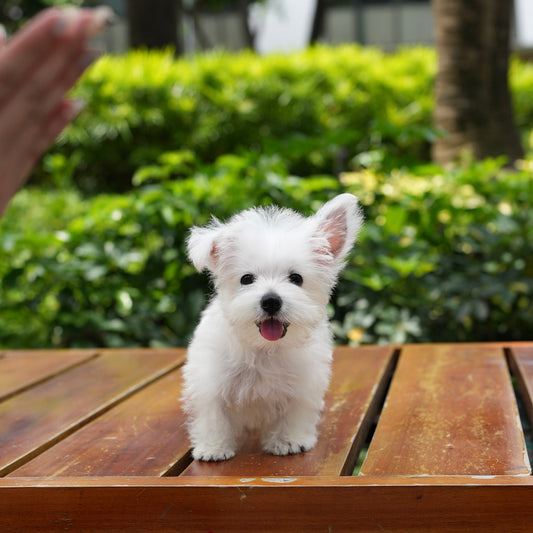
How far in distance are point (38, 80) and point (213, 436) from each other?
1.21 metres

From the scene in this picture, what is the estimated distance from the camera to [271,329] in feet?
5.83

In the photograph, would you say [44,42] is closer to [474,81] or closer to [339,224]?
[339,224]

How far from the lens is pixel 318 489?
60.9 inches

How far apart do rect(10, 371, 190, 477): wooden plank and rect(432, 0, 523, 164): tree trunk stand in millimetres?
4063

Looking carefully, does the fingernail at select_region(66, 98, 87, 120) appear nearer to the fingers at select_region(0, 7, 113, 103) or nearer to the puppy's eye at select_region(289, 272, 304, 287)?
the fingers at select_region(0, 7, 113, 103)

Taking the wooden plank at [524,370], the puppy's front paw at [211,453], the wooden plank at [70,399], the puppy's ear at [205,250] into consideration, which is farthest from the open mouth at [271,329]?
the wooden plank at [524,370]

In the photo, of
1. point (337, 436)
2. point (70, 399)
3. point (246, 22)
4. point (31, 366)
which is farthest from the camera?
point (246, 22)

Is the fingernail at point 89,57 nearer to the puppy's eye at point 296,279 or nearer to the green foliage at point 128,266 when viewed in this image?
the puppy's eye at point 296,279

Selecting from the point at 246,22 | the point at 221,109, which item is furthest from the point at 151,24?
the point at 246,22

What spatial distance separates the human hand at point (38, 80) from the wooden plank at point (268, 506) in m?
0.85

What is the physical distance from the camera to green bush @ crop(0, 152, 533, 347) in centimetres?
383

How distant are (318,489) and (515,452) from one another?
0.57 meters

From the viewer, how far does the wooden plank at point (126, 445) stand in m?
1.83

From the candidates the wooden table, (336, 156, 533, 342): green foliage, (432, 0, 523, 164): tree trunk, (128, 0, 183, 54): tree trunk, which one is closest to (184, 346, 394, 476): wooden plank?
the wooden table
